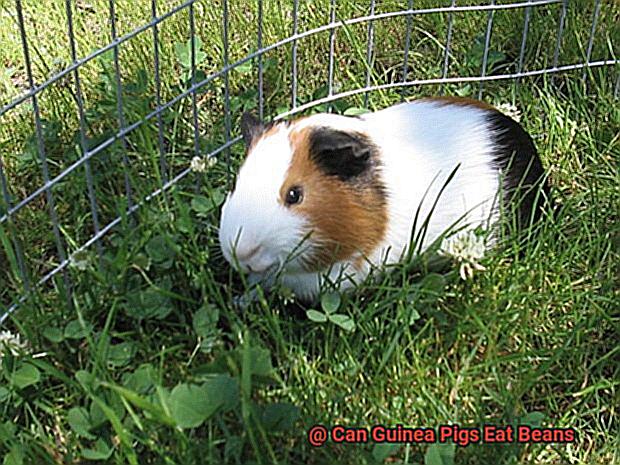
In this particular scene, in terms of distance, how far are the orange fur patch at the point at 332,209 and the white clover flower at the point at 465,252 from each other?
→ 0.17 m

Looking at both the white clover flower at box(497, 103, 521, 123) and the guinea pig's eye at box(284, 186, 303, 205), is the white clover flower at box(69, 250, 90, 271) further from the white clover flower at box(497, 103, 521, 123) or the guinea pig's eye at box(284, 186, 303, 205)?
the white clover flower at box(497, 103, 521, 123)

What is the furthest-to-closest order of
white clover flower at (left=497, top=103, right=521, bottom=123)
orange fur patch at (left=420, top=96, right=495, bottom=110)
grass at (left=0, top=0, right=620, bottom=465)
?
white clover flower at (left=497, top=103, right=521, bottom=123) < orange fur patch at (left=420, top=96, right=495, bottom=110) < grass at (left=0, top=0, right=620, bottom=465)

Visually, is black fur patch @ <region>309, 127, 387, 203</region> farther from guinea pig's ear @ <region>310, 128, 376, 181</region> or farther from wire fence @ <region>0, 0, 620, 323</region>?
wire fence @ <region>0, 0, 620, 323</region>

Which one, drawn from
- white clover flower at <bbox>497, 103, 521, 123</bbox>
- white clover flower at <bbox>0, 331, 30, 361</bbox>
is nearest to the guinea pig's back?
white clover flower at <bbox>497, 103, 521, 123</bbox>

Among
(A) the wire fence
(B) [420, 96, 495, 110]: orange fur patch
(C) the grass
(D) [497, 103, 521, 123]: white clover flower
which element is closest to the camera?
(C) the grass

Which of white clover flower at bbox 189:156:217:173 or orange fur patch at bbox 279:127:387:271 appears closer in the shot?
orange fur patch at bbox 279:127:387:271

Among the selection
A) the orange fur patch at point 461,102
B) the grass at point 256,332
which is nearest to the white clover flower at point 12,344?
the grass at point 256,332

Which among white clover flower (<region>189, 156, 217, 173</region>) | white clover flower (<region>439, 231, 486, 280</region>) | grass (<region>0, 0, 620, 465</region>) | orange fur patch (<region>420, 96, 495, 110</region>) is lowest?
grass (<region>0, 0, 620, 465</region>)

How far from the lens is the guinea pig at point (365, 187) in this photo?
1.85m

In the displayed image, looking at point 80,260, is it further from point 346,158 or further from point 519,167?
point 519,167

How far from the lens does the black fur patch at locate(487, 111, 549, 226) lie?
2172 mm

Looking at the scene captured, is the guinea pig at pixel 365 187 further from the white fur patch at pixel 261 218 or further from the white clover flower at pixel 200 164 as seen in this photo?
the white clover flower at pixel 200 164

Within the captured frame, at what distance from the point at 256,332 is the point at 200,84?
2.13ft

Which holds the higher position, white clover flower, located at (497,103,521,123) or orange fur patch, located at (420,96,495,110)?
orange fur patch, located at (420,96,495,110)
